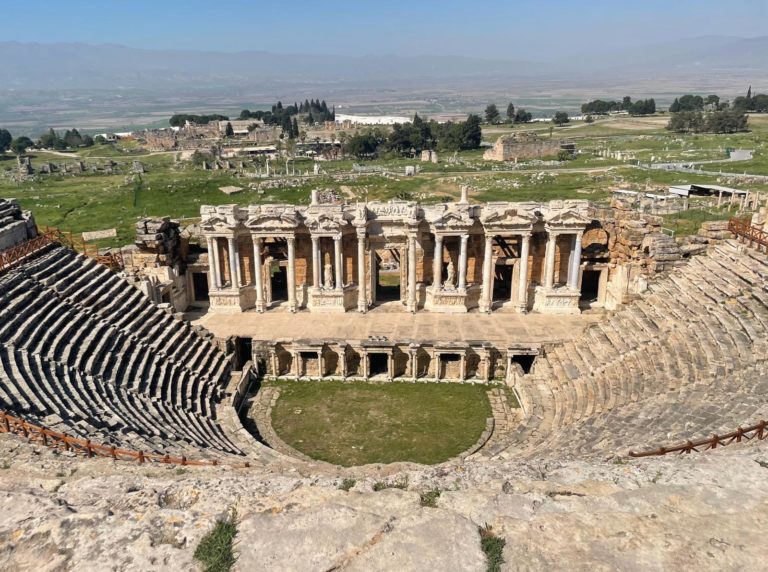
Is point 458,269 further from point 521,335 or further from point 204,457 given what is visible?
point 204,457

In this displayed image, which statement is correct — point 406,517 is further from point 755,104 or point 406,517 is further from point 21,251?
point 755,104

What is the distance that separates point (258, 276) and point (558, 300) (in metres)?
15.1

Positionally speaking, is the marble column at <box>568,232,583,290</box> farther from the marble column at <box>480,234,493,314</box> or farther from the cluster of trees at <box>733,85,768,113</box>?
the cluster of trees at <box>733,85,768,113</box>

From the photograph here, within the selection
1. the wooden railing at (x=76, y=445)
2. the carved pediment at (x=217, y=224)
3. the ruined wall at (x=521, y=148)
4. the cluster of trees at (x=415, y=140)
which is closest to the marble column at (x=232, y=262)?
the carved pediment at (x=217, y=224)

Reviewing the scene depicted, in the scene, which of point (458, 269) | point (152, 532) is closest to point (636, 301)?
point (458, 269)

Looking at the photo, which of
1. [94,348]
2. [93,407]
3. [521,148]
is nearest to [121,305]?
[94,348]

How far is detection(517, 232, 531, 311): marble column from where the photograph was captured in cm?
2864

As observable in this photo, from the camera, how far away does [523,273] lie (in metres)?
29.0

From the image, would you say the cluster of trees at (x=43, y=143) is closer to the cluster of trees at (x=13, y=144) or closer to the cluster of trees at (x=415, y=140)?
the cluster of trees at (x=13, y=144)

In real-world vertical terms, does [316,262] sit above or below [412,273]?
above

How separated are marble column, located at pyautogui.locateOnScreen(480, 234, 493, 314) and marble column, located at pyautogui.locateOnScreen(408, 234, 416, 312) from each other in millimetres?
3463

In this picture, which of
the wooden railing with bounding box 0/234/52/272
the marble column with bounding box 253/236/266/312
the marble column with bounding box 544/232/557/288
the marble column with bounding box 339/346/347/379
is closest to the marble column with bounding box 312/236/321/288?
the marble column with bounding box 253/236/266/312

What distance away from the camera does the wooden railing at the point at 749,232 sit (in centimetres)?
2230

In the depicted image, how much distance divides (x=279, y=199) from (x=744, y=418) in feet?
184
